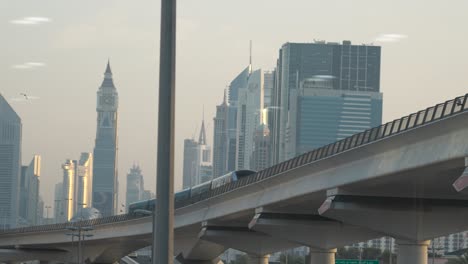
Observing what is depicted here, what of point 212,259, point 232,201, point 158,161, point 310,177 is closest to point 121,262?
point 212,259

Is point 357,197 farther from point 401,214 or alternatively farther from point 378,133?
A: point 378,133

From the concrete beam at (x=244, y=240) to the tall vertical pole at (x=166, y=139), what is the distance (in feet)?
212

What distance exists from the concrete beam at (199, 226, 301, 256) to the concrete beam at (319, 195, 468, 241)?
2790 cm

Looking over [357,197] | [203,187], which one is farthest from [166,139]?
[203,187]

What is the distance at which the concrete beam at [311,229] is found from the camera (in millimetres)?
67000

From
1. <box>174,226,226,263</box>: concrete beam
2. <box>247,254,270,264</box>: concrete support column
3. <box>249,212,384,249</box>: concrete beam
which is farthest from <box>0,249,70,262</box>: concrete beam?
<box>249,212,384,249</box>: concrete beam

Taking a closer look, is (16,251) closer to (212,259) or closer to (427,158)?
(212,259)

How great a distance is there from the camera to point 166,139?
17312 mm

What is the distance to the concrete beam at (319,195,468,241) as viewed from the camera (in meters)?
52.5

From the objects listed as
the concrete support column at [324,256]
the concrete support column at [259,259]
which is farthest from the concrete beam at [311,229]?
the concrete support column at [259,259]

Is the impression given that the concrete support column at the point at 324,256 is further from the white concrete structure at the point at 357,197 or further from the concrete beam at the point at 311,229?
the concrete beam at the point at 311,229

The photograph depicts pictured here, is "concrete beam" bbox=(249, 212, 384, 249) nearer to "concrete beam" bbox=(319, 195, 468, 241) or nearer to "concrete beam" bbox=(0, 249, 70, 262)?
"concrete beam" bbox=(319, 195, 468, 241)

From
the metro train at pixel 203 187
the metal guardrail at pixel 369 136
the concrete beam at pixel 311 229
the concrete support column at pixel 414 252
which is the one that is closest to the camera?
the metal guardrail at pixel 369 136

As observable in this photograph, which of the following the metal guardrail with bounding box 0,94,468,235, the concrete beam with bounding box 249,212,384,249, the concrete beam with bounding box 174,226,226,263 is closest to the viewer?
the metal guardrail with bounding box 0,94,468,235
